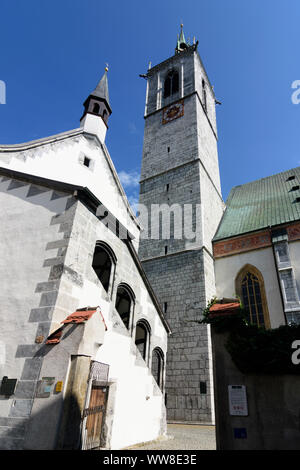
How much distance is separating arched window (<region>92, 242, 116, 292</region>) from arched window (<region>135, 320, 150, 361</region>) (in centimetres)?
180

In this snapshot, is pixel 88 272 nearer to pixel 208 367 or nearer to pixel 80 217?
pixel 80 217

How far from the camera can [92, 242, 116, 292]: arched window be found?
26.7 ft

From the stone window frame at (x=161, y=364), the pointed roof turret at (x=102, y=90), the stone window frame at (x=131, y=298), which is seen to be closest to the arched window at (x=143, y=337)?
the stone window frame at (x=161, y=364)

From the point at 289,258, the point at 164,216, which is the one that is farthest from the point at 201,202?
the point at 289,258

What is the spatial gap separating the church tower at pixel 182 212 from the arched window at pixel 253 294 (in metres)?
1.59

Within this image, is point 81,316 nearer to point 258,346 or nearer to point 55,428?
point 55,428

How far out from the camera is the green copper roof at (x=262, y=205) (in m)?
16.6

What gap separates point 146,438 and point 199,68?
2770 cm

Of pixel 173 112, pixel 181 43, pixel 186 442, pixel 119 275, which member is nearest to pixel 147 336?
pixel 119 275

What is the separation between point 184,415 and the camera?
12.1 meters

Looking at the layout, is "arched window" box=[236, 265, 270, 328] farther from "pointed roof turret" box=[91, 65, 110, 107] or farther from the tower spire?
"pointed roof turret" box=[91, 65, 110, 107]

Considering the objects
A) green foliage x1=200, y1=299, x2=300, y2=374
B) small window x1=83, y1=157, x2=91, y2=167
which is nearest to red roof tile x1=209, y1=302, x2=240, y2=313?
green foliage x1=200, y1=299, x2=300, y2=374

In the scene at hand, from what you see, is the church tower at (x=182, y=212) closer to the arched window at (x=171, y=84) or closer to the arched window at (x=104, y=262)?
the arched window at (x=171, y=84)

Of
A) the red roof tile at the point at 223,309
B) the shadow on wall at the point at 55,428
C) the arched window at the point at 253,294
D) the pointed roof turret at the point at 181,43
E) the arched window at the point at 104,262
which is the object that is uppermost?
the pointed roof turret at the point at 181,43
